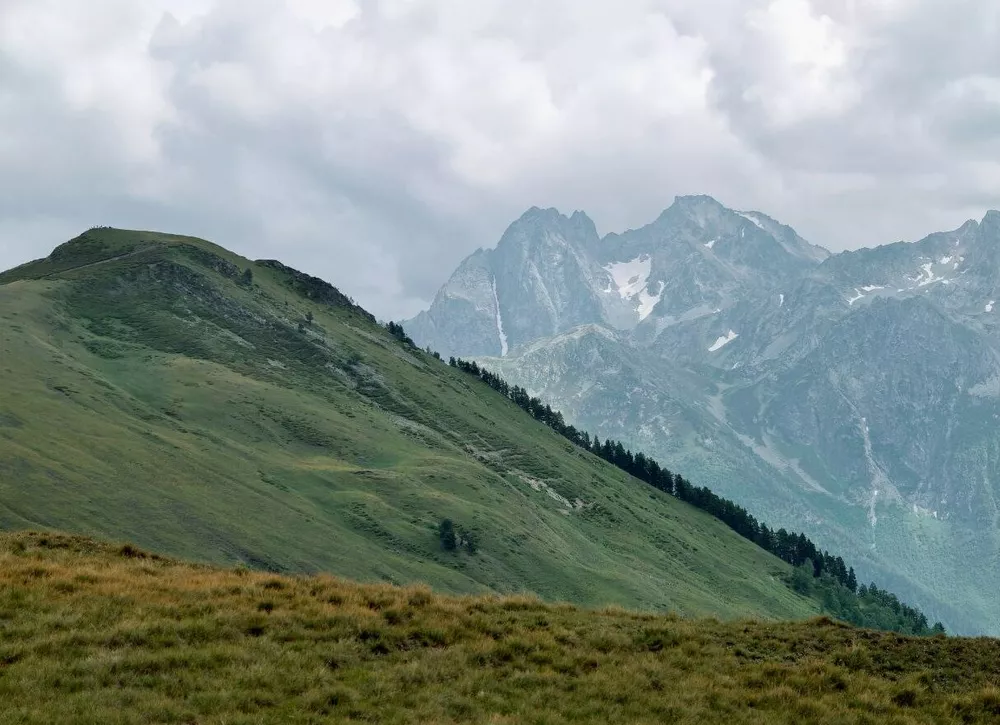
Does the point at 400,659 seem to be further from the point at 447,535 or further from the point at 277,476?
the point at 277,476

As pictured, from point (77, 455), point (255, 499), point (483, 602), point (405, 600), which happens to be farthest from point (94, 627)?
point (255, 499)

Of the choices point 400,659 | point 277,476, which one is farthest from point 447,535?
point 400,659

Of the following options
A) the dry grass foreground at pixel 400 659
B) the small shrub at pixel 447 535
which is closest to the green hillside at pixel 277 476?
the small shrub at pixel 447 535

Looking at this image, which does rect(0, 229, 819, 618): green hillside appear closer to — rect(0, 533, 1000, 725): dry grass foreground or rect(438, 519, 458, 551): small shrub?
rect(438, 519, 458, 551): small shrub

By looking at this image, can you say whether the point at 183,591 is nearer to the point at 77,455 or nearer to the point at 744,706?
the point at 744,706

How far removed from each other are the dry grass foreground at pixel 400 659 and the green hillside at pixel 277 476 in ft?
Result: 143

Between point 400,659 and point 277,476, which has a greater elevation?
point 400,659

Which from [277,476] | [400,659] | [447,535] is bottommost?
[447,535]

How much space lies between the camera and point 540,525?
479 ft

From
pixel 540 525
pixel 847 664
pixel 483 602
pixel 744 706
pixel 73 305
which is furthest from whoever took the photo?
pixel 73 305

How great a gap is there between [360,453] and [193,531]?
228 feet

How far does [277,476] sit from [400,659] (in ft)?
336

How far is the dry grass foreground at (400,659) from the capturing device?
67.5 feet

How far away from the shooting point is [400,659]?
24.5 meters
